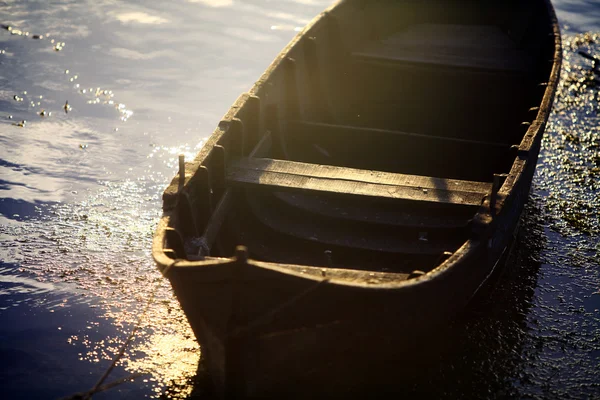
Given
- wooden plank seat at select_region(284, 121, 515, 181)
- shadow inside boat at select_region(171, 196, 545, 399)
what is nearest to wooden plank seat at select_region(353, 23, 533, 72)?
wooden plank seat at select_region(284, 121, 515, 181)

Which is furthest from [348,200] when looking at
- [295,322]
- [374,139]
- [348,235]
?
[295,322]

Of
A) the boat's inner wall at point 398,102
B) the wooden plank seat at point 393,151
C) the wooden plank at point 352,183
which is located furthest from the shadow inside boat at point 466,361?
the boat's inner wall at point 398,102

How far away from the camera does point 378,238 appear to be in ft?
17.9

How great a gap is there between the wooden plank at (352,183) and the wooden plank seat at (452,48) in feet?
11.8

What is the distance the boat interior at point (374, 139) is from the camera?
5238mm

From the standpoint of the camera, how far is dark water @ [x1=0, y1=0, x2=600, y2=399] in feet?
15.5

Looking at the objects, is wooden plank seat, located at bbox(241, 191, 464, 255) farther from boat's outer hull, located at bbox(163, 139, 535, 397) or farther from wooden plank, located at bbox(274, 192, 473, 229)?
boat's outer hull, located at bbox(163, 139, 535, 397)

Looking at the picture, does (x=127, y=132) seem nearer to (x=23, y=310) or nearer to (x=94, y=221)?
(x=94, y=221)

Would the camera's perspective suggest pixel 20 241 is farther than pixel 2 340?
Yes

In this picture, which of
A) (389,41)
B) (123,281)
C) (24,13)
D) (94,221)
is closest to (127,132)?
(94,221)

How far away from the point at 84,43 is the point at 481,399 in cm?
891

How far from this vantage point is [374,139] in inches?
267

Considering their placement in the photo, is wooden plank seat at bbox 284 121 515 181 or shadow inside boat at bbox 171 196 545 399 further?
wooden plank seat at bbox 284 121 515 181

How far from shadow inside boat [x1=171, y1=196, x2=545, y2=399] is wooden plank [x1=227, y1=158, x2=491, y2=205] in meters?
0.91
